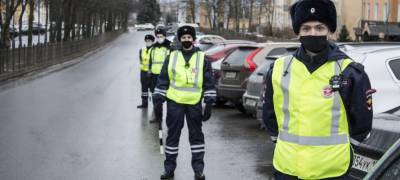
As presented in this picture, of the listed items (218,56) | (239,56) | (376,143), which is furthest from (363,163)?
(218,56)

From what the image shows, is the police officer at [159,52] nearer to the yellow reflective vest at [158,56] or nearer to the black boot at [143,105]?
the yellow reflective vest at [158,56]

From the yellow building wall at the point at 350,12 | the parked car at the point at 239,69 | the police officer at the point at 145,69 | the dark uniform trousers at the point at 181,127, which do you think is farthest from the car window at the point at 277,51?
the yellow building wall at the point at 350,12

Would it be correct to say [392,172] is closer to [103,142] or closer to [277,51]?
[103,142]

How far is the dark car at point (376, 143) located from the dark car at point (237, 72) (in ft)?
31.7

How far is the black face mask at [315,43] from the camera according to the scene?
3.90 metres

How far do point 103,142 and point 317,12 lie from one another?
24.9ft

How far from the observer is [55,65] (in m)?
36.5

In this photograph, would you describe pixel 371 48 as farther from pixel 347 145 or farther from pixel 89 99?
pixel 89 99

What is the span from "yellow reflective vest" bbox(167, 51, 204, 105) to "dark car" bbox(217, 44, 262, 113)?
706cm

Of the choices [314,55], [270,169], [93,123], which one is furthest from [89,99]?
[314,55]

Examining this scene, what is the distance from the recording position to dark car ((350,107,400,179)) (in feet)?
16.2

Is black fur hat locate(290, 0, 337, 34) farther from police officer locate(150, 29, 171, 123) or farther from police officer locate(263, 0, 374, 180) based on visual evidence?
police officer locate(150, 29, 171, 123)

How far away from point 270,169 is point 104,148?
9.23ft

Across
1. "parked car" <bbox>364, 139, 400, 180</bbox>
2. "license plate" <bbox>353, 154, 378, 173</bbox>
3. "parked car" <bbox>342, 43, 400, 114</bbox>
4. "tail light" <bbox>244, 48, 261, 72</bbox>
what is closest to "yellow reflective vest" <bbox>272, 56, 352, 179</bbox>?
"parked car" <bbox>364, 139, 400, 180</bbox>
